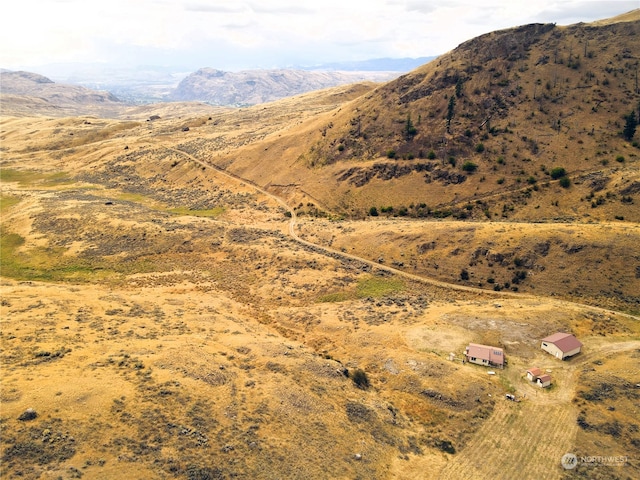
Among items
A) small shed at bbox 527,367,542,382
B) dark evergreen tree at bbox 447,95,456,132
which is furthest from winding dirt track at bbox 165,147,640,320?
dark evergreen tree at bbox 447,95,456,132

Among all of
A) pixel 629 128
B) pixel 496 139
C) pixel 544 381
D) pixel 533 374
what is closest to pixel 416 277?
pixel 533 374

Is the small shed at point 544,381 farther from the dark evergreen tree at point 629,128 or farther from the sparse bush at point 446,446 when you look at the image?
the dark evergreen tree at point 629,128

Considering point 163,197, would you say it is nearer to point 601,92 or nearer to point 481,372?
point 481,372

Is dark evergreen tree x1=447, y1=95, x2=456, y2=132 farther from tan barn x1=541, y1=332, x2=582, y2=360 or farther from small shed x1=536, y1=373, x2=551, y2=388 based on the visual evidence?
small shed x1=536, y1=373, x2=551, y2=388

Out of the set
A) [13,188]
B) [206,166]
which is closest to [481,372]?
[206,166]

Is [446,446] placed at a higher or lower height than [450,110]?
lower

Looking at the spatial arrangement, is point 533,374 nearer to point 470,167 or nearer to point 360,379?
point 360,379

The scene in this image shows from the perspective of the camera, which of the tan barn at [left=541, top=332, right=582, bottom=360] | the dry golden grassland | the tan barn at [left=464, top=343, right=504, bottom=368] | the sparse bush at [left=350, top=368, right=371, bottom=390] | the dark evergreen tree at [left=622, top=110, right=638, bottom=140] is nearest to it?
the dry golden grassland
